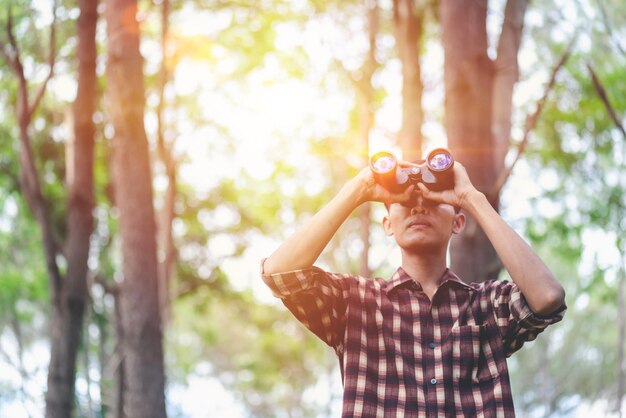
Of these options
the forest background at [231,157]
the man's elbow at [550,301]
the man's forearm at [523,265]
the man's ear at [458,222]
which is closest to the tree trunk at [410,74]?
the forest background at [231,157]

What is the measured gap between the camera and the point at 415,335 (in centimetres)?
262

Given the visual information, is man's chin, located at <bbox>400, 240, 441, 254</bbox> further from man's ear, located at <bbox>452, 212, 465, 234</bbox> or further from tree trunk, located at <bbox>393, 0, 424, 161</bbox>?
tree trunk, located at <bbox>393, 0, 424, 161</bbox>

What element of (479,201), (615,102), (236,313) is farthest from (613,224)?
(236,313)

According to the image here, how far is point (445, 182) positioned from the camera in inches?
105

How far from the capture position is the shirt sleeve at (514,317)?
2520mm

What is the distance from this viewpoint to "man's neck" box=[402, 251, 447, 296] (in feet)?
9.01

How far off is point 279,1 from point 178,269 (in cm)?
559

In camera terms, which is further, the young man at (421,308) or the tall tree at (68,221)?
the tall tree at (68,221)

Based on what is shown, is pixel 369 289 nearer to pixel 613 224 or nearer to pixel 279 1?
pixel 613 224

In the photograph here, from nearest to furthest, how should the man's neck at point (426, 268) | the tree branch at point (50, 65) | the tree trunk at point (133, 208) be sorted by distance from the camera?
the man's neck at point (426, 268)
the tree trunk at point (133, 208)
the tree branch at point (50, 65)

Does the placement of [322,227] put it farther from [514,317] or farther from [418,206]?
→ [514,317]

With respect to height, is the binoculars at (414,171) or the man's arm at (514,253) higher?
the binoculars at (414,171)

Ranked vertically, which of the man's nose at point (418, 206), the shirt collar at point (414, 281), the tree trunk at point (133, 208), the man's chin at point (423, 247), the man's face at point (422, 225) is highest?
the tree trunk at point (133, 208)

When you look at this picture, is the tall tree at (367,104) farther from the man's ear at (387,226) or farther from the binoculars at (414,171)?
the binoculars at (414,171)
